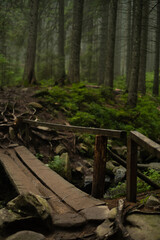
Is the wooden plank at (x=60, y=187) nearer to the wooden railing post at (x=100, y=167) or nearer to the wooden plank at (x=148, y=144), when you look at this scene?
the wooden railing post at (x=100, y=167)

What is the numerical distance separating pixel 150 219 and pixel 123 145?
7408 mm

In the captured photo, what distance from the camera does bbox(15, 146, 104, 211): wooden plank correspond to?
3.66 metres

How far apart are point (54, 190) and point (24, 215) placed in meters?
1.30

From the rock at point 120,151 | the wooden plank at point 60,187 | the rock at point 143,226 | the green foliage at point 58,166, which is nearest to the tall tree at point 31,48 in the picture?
the rock at point 120,151

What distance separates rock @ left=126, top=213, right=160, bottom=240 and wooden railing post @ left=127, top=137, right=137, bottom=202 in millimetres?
633

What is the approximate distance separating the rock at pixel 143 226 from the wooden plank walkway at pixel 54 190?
0.46 m

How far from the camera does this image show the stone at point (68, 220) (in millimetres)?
2980

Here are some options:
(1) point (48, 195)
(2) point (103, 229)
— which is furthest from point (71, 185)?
(2) point (103, 229)

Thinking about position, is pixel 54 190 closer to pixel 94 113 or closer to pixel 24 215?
pixel 24 215

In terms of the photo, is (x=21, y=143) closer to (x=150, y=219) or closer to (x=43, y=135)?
(x=43, y=135)

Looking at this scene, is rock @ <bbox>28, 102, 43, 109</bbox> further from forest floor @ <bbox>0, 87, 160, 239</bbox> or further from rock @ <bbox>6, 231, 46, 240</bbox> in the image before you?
rock @ <bbox>6, 231, 46, 240</bbox>

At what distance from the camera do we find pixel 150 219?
2.80 meters

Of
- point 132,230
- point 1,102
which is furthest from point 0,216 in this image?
point 1,102

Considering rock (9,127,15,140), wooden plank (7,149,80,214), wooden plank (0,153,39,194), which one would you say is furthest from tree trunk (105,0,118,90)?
wooden plank (7,149,80,214)
